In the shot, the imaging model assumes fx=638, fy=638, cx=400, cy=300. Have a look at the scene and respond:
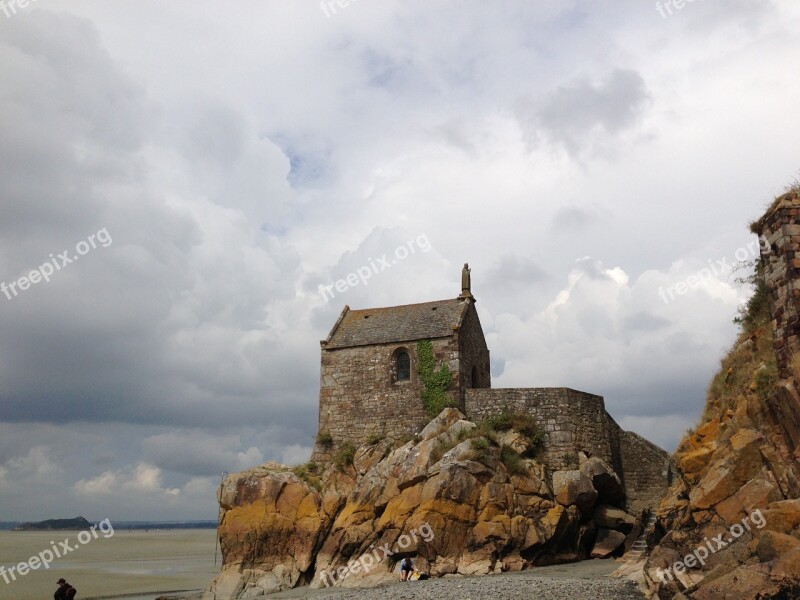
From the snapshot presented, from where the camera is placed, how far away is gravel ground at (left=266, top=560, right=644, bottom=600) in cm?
1650

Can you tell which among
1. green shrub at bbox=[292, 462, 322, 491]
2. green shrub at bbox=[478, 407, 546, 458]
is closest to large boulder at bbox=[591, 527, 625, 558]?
green shrub at bbox=[478, 407, 546, 458]

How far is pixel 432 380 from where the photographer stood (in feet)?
99.4

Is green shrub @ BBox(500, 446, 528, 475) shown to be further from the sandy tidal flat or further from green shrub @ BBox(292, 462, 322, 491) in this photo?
the sandy tidal flat

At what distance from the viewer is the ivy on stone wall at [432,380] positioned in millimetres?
29750

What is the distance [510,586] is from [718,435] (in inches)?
285

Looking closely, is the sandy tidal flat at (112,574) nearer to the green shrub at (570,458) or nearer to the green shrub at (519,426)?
the green shrub at (519,426)

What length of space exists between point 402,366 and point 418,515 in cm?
888

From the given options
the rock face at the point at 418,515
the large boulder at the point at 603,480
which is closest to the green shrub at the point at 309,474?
the rock face at the point at 418,515

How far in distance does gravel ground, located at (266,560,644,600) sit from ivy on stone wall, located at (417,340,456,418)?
889 centimetres

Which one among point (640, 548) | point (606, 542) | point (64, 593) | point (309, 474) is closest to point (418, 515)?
point (309, 474)

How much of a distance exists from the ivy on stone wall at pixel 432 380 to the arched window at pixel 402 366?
0.84 m

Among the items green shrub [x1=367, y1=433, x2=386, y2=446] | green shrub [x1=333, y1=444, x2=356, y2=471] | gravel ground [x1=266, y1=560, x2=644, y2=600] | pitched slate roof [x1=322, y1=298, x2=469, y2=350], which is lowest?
gravel ground [x1=266, y1=560, x2=644, y2=600]

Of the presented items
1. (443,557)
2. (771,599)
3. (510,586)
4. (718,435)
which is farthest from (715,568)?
(443,557)

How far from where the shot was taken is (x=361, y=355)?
3212 centimetres
